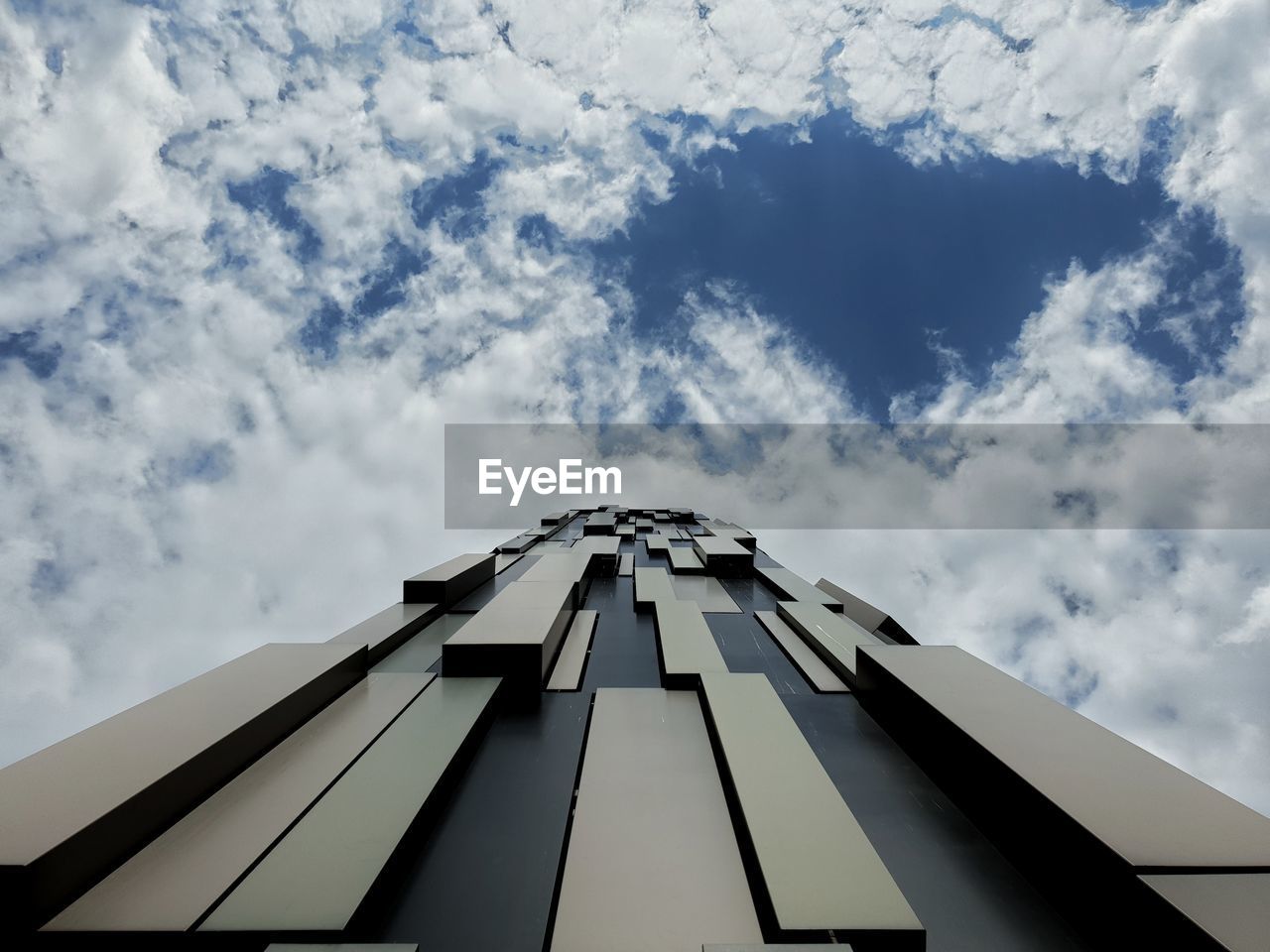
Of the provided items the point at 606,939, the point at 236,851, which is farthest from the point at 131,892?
the point at 606,939

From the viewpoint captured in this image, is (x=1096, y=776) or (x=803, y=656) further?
(x=803, y=656)

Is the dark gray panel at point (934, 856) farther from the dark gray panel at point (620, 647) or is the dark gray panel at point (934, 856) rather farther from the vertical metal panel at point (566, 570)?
the vertical metal panel at point (566, 570)

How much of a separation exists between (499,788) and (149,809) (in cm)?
315

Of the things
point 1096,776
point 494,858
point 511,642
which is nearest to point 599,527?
point 511,642

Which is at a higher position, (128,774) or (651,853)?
(128,774)

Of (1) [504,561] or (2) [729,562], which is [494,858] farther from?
(1) [504,561]

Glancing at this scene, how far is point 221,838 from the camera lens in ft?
14.8

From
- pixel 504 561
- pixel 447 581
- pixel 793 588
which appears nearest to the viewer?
pixel 447 581

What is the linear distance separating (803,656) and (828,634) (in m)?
1.00

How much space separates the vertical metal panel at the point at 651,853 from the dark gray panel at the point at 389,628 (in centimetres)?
447

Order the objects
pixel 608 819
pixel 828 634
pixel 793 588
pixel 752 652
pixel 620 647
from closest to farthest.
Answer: pixel 608 819 → pixel 752 652 → pixel 620 647 → pixel 828 634 → pixel 793 588

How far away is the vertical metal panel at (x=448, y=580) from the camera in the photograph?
447 inches

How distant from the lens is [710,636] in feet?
31.4

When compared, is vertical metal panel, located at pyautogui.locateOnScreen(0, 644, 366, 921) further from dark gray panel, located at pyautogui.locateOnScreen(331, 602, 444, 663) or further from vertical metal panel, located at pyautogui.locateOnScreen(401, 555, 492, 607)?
vertical metal panel, located at pyautogui.locateOnScreen(401, 555, 492, 607)
